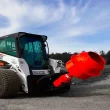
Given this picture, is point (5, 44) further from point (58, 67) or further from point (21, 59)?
point (58, 67)

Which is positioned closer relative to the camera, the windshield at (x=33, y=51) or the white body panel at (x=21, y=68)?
the white body panel at (x=21, y=68)

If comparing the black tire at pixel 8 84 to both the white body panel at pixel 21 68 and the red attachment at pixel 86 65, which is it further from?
the red attachment at pixel 86 65

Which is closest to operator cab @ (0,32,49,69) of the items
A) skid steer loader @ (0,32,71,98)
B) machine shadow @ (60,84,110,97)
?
skid steer loader @ (0,32,71,98)

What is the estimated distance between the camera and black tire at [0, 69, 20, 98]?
31.6 feet

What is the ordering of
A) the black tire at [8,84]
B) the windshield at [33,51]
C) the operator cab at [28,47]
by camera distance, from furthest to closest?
the windshield at [33,51], the operator cab at [28,47], the black tire at [8,84]

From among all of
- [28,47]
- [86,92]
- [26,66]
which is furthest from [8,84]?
[86,92]

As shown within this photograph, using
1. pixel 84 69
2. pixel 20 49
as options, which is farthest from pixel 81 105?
pixel 20 49

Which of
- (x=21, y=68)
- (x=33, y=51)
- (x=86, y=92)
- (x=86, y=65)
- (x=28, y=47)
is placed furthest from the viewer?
(x=86, y=92)

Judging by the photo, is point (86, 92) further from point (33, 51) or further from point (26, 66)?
point (26, 66)

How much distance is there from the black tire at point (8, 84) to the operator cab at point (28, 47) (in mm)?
831

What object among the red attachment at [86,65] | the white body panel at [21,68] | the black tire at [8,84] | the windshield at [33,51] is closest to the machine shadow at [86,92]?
the white body panel at [21,68]

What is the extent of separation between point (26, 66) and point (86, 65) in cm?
249

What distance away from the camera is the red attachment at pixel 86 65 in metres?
8.30

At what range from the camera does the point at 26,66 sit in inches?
399
